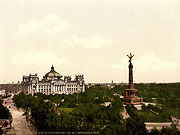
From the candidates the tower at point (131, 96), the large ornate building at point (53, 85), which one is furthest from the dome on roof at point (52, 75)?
the tower at point (131, 96)

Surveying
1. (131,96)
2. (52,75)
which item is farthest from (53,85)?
(131,96)

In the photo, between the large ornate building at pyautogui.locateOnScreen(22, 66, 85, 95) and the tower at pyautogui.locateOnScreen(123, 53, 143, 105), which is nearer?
the tower at pyautogui.locateOnScreen(123, 53, 143, 105)

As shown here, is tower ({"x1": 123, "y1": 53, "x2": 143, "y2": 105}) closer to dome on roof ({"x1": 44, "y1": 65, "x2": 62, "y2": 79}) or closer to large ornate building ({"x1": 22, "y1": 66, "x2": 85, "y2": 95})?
large ornate building ({"x1": 22, "y1": 66, "x2": 85, "y2": 95})

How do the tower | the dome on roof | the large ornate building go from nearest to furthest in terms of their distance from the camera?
the tower
the large ornate building
the dome on roof

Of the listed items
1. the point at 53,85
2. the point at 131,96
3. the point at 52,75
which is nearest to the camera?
the point at 131,96

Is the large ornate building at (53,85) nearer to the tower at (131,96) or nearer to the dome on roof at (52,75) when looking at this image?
the dome on roof at (52,75)

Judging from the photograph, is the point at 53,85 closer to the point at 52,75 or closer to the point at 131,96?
the point at 52,75

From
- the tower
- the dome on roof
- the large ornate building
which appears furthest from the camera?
the dome on roof

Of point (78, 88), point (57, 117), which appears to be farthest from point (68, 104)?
point (78, 88)

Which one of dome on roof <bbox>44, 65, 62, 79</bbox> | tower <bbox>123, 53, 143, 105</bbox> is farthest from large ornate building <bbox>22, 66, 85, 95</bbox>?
tower <bbox>123, 53, 143, 105</bbox>
